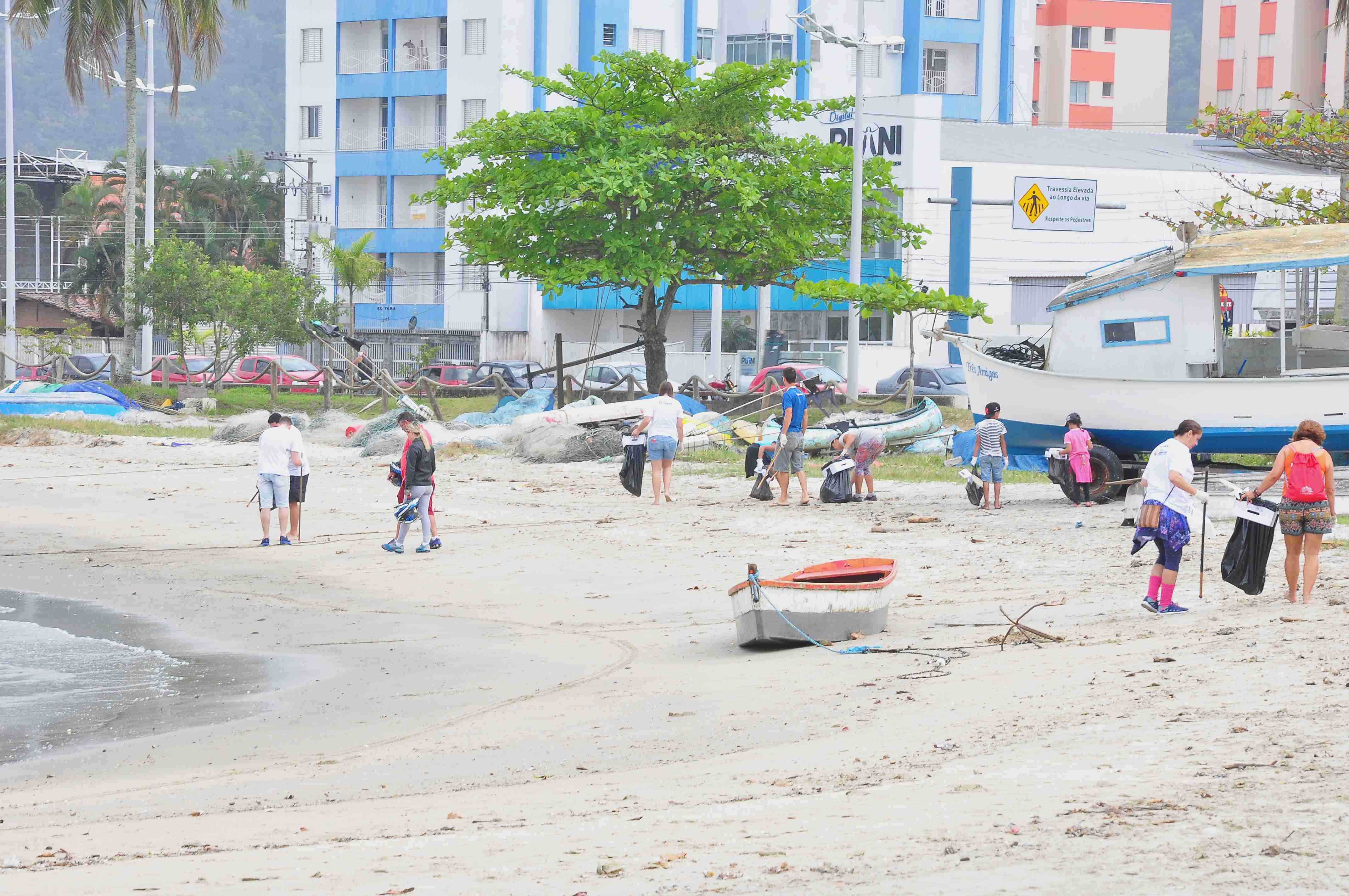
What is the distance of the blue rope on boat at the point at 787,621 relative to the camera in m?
11.4

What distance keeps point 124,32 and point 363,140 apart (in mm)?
23022

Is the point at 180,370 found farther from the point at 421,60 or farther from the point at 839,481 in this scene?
the point at 839,481

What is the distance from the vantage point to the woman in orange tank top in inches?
455

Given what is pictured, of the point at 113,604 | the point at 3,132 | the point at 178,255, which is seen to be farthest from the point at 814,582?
the point at 3,132

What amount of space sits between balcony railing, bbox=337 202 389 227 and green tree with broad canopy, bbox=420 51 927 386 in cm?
3178

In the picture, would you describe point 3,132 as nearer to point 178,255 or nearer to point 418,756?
point 178,255

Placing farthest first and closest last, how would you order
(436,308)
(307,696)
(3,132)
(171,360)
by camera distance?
(3,132), (436,308), (171,360), (307,696)

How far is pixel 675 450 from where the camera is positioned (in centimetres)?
2023

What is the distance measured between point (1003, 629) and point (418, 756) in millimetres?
4998

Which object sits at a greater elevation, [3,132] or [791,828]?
[3,132]

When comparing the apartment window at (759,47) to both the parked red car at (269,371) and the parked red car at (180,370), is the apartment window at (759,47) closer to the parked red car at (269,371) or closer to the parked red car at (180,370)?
the parked red car at (269,371)

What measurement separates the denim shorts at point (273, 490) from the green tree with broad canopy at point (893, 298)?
14903mm

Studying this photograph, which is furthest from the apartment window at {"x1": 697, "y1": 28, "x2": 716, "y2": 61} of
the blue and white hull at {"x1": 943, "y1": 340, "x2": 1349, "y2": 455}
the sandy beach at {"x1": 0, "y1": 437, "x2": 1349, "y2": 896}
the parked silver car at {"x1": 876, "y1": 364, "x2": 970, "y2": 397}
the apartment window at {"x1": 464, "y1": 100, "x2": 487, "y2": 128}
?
the sandy beach at {"x1": 0, "y1": 437, "x2": 1349, "y2": 896}

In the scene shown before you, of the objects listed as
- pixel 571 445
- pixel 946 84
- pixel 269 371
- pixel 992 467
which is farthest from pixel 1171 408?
pixel 946 84
